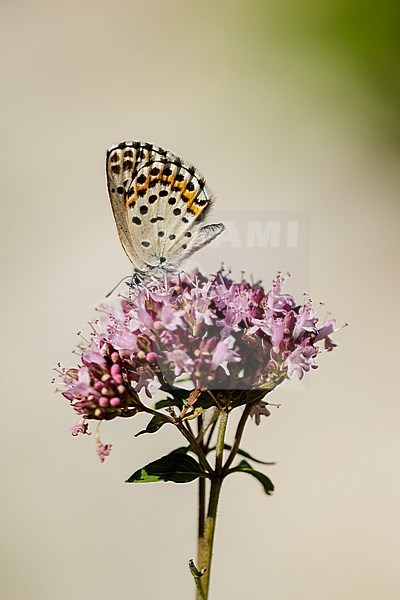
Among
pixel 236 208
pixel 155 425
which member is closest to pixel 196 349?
pixel 155 425

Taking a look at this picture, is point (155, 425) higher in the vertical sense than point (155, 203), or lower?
lower

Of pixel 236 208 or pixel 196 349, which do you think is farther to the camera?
pixel 236 208

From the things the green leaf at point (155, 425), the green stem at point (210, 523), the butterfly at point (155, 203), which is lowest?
the green stem at point (210, 523)

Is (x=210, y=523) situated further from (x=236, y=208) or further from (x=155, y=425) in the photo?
(x=236, y=208)

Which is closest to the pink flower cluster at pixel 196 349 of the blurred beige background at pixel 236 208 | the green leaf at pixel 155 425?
the green leaf at pixel 155 425

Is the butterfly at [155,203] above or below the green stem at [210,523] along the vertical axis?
above

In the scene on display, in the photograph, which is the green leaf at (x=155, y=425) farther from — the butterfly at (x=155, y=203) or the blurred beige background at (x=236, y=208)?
the blurred beige background at (x=236, y=208)

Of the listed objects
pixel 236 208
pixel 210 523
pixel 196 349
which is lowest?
pixel 210 523
